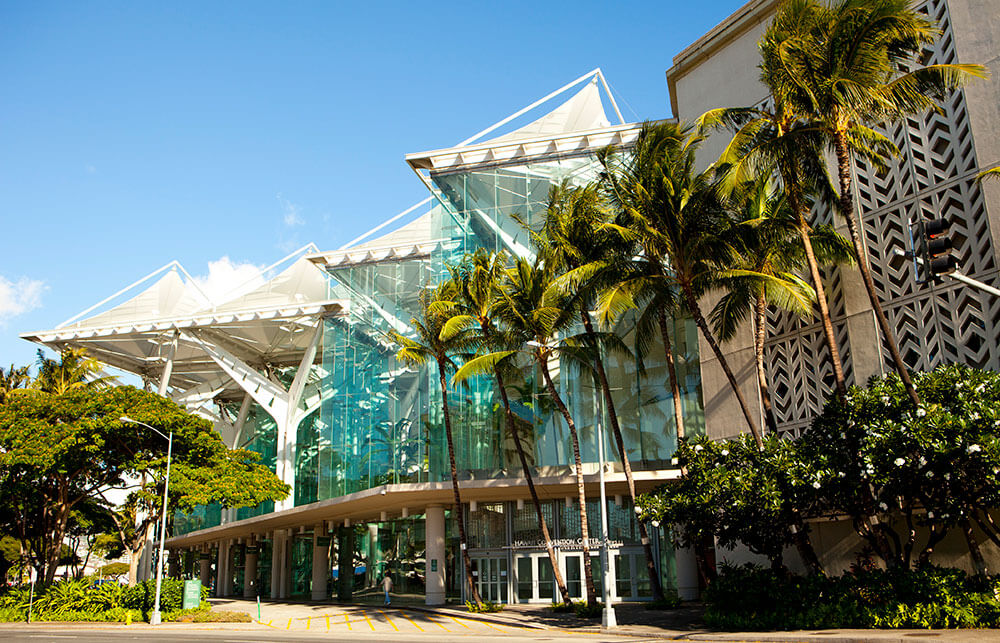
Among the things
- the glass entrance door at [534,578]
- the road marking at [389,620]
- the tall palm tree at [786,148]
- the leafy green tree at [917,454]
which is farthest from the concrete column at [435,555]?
the tall palm tree at [786,148]

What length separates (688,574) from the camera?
96.1ft

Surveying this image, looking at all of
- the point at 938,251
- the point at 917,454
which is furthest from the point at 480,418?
the point at 938,251

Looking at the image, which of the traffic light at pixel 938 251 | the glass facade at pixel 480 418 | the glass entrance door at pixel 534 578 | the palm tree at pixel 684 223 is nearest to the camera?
the traffic light at pixel 938 251

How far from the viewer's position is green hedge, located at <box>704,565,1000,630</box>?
16531 mm

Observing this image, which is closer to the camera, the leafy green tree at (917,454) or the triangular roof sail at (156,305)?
the leafy green tree at (917,454)

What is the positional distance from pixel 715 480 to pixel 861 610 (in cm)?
436

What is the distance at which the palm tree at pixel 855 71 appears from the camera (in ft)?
58.0

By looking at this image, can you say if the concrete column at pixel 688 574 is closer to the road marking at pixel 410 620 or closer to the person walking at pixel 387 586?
the road marking at pixel 410 620

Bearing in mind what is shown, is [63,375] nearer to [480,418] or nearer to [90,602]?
[90,602]

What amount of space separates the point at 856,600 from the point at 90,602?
28468mm

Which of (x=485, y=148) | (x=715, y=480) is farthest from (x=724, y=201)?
(x=485, y=148)

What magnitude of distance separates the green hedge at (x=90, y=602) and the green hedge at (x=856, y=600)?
21605 millimetres

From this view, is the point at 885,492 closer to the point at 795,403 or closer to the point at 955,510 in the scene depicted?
the point at 955,510

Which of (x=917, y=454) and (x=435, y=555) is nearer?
(x=917, y=454)
